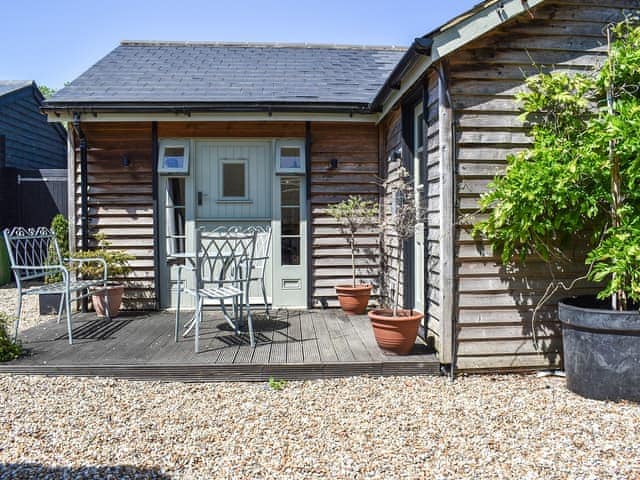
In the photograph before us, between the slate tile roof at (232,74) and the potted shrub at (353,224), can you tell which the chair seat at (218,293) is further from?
the slate tile roof at (232,74)

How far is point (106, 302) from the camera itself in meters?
5.25

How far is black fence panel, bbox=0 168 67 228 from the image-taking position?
9.52 m

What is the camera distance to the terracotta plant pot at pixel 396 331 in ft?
12.2

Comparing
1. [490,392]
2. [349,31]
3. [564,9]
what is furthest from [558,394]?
[349,31]

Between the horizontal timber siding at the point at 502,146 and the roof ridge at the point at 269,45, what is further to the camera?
the roof ridge at the point at 269,45

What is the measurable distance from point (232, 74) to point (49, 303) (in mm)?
3660

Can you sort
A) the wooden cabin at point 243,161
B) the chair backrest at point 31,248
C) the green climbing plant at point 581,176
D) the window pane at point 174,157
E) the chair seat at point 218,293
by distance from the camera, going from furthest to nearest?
the window pane at point 174,157
the wooden cabin at point 243,161
the chair backrest at point 31,248
the chair seat at point 218,293
the green climbing plant at point 581,176

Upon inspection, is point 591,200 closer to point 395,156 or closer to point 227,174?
point 395,156

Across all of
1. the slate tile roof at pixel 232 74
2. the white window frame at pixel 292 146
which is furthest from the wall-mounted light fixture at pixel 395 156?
the white window frame at pixel 292 146

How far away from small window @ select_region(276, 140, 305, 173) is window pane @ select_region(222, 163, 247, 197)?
0.48m

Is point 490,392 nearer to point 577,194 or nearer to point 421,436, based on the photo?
point 421,436

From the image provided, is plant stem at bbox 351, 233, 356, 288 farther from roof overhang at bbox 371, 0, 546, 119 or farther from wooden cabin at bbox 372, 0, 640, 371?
roof overhang at bbox 371, 0, 546, 119

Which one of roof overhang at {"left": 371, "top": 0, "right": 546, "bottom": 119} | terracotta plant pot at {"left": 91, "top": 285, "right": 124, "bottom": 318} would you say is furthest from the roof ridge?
roof overhang at {"left": 371, "top": 0, "right": 546, "bottom": 119}

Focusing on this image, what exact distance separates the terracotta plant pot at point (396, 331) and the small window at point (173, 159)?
3.07 m
